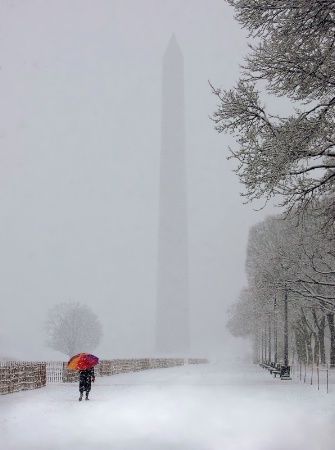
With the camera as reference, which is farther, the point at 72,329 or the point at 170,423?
the point at 72,329

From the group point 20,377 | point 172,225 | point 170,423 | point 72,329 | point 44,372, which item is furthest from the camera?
point 172,225

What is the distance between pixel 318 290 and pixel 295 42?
23.1 m

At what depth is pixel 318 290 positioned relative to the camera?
3644 cm

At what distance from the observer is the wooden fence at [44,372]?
85.4 ft

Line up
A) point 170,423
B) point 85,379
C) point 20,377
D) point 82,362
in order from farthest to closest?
1. point 20,377
2. point 85,379
3. point 82,362
4. point 170,423

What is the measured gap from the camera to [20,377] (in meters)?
27.5

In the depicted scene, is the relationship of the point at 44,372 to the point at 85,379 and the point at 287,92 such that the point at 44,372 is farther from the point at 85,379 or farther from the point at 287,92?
the point at 287,92

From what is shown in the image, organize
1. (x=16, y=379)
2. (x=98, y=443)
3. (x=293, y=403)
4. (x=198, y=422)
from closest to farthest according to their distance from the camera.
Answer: (x=98, y=443) < (x=198, y=422) < (x=293, y=403) < (x=16, y=379)

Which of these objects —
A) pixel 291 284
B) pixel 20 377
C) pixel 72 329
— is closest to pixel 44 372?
pixel 20 377

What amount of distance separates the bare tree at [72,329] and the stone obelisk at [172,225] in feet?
27.6

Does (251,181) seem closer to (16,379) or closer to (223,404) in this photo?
(223,404)

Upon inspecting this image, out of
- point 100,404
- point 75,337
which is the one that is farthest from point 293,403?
point 75,337

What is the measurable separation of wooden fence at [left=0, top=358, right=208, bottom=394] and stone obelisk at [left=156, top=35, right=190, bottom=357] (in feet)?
99.8

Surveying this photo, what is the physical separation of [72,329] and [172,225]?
23588 millimetres
